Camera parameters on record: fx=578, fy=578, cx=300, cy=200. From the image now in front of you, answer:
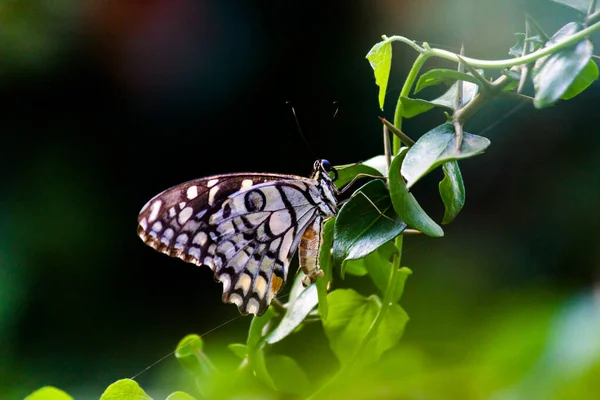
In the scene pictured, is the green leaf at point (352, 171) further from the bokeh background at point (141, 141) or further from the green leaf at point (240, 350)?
the bokeh background at point (141, 141)

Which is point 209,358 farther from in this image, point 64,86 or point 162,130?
point 64,86

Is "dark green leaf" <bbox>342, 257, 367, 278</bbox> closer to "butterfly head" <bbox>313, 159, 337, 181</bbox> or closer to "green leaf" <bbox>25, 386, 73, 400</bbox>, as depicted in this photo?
"butterfly head" <bbox>313, 159, 337, 181</bbox>

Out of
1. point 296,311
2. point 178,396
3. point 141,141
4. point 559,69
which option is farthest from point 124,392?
point 141,141

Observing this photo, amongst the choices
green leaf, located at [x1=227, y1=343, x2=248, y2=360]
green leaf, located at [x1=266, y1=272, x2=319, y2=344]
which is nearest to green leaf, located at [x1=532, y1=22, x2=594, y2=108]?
green leaf, located at [x1=266, y1=272, x2=319, y2=344]

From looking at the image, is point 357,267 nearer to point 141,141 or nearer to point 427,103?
point 427,103

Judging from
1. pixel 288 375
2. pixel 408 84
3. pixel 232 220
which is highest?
pixel 408 84

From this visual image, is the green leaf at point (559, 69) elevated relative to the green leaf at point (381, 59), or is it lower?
lower

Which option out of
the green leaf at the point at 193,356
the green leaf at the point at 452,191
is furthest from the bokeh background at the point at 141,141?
the green leaf at the point at 452,191

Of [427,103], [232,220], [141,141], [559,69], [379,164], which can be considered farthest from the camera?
[141,141]
